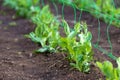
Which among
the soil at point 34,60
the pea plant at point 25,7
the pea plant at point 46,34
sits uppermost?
the pea plant at point 25,7

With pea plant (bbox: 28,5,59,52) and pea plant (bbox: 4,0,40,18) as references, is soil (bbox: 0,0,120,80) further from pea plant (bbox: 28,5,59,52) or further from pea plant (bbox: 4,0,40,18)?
pea plant (bbox: 4,0,40,18)

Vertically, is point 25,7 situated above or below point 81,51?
above

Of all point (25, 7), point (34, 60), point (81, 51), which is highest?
point (25, 7)

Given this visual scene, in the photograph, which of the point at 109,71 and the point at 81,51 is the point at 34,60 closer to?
the point at 81,51

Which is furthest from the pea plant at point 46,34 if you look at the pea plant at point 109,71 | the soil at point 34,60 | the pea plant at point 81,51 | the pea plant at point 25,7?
Result: the pea plant at point 25,7

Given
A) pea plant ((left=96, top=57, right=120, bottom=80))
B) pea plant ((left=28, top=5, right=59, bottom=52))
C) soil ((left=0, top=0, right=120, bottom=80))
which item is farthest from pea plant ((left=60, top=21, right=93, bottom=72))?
pea plant ((left=96, top=57, right=120, bottom=80))

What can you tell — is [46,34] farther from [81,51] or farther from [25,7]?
[25,7]

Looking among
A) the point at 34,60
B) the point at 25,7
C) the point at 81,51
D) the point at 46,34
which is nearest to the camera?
the point at 81,51

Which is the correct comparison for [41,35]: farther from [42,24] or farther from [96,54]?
[96,54]

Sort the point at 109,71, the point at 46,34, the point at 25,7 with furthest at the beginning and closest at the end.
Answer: the point at 25,7 < the point at 46,34 < the point at 109,71

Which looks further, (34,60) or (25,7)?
(25,7)

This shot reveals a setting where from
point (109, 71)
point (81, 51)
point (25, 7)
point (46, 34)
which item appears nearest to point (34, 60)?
point (46, 34)

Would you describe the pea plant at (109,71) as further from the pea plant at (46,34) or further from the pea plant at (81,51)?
the pea plant at (46,34)

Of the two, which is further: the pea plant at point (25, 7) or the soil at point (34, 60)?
the pea plant at point (25, 7)
